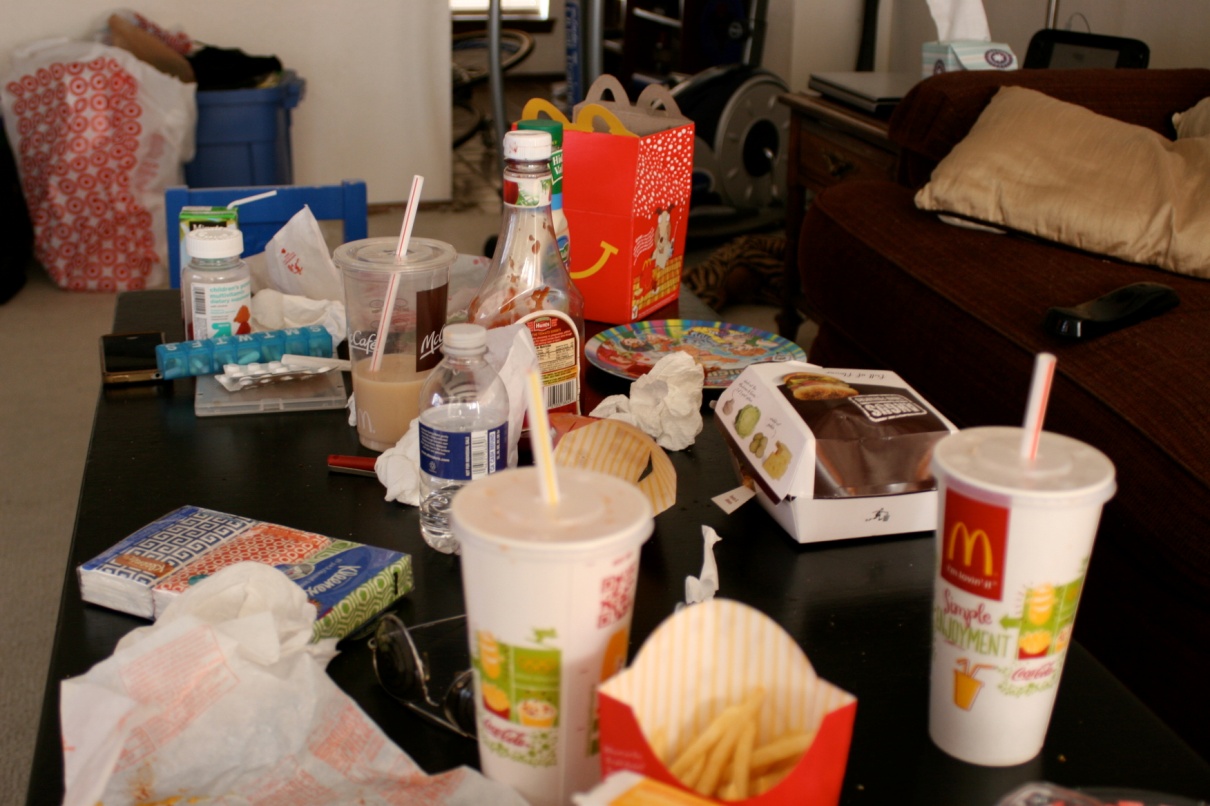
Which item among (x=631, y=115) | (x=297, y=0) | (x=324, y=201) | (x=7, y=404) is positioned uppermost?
(x=297, y=0)

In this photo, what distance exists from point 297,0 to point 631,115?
8.56 ft

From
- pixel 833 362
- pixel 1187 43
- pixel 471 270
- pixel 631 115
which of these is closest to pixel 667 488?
pixel 471 270

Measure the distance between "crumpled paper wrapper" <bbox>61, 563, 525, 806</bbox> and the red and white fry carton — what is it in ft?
0.30

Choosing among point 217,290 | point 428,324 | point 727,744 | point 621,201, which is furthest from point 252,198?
point 727,744

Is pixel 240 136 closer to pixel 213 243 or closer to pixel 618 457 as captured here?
pixel 213 243

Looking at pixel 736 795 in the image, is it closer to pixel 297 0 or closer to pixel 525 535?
pixel 525 535

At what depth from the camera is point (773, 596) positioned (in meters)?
0.77

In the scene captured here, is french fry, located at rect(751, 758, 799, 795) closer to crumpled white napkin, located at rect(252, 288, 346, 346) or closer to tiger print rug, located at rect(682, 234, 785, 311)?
crumpled white napkin, located at rect(252, 288, 346, 346)

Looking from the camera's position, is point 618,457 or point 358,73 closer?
point 618,457

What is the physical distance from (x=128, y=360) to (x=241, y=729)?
681mm

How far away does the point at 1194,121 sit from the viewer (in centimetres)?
188

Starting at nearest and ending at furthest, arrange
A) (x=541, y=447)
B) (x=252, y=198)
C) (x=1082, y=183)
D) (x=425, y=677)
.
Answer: (x=541, y=447)
(x=425, y=677)
(x=252, y=198)
(x=1082, y=183)

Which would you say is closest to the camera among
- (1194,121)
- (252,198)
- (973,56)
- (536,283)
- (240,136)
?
(536,283)

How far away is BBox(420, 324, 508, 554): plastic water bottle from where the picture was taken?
2.49 ft
